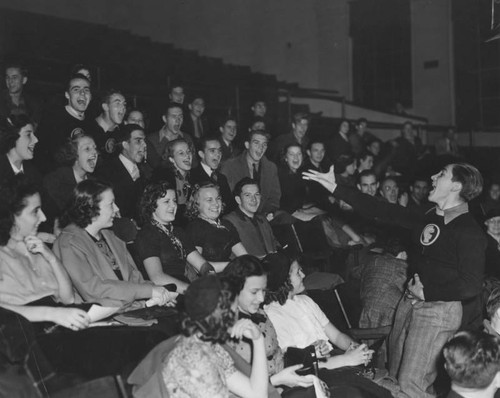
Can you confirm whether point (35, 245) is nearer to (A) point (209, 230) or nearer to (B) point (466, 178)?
(A) point (209, 230)

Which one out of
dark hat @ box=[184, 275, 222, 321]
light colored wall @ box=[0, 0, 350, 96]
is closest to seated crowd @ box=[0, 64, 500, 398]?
dark hat @ box=[184, 275, 222, 321]

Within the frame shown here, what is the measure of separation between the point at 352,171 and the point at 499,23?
242 centimetres

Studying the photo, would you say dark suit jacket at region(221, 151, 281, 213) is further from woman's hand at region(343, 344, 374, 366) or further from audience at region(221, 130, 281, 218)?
woman's hand at region(343, 344, 374, 366)

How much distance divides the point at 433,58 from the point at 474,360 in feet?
37.1

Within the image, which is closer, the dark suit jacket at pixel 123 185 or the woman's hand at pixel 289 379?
the woman's hand at pixel 289 379

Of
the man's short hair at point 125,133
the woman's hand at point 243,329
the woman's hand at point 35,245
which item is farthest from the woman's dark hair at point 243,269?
the man's short hair at point 125,133

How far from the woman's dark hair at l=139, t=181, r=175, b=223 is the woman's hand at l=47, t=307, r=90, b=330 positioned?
4.13 ft

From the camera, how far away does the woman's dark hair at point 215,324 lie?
2.50 meters

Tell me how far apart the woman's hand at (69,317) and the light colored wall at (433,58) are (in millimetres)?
11268

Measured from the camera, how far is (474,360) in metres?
2.88

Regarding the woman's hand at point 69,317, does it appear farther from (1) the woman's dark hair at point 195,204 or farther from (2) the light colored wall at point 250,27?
(2) the light colored wall at point 250,27

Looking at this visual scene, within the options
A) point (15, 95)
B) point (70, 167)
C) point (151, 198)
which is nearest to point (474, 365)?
point (151, 198)

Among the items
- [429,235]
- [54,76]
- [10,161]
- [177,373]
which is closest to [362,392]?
[429,235]

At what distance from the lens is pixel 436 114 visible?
1336 cm
